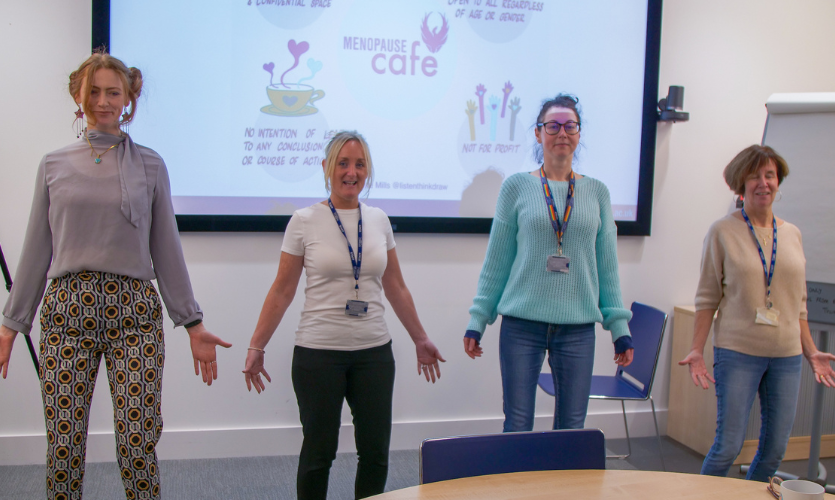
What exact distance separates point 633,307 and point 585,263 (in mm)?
1407

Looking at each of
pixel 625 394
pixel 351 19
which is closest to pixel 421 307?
pixel 625 394

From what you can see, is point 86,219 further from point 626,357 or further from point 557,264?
point 626,357

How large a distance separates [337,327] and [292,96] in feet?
5.15

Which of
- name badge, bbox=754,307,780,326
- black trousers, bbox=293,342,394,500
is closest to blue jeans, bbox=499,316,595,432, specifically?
black trousers, bbox=293,342,394,500

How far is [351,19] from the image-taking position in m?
3.07

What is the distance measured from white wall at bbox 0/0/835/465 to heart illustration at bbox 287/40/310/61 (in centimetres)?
94

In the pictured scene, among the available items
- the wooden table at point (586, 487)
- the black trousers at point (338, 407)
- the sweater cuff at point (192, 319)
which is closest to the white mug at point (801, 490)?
the wooden table at point (586, 487)

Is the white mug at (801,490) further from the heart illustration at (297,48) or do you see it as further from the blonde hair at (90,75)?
the heart illustration at (297,48)

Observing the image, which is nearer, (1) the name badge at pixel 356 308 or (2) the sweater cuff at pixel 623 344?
(1) the name badge at pixel 356 308

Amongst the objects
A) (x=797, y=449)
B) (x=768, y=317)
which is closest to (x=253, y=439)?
(x=768, y=317)

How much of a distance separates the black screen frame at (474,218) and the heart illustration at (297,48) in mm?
834

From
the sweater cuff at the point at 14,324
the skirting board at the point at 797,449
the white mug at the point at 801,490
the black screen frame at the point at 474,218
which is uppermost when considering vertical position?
the black screen frame at the point at 474,218

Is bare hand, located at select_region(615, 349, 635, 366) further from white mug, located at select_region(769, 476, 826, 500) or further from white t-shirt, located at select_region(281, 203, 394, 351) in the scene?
white mug, located at select_region(769, 476, 826, 500)

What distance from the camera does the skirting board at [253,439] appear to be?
2.90m
